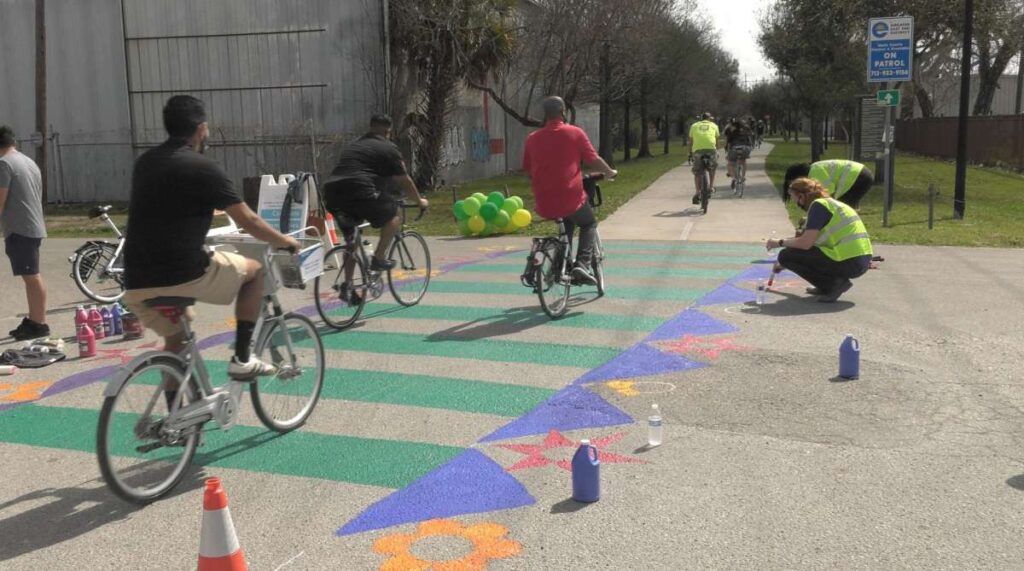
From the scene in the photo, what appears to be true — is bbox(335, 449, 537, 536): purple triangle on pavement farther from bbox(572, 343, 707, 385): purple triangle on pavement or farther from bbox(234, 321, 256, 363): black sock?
bbox(572, 343, 707, 385): purple triangle on pavement

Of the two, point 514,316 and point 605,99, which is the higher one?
point 605,99

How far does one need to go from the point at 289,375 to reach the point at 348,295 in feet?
10.1

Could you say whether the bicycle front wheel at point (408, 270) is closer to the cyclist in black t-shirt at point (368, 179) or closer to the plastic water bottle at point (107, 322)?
the cyclist in black t-shirt at point (368, 179)

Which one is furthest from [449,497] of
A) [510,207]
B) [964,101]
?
[964,101]

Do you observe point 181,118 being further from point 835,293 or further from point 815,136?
point 815,136

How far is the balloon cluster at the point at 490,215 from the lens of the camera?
15367 millimetres

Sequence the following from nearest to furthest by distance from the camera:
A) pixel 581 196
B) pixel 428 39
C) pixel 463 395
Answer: pixel 463 395, pixel 581 196, pixel 428 39

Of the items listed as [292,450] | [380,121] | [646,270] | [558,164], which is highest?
[380,121]

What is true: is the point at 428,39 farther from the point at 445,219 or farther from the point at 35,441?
the point at 35,441

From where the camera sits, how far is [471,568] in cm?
372

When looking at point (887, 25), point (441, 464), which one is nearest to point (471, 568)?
point (441, 464)

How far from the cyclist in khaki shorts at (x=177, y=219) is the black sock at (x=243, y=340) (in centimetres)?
25

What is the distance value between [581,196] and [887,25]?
9894mm

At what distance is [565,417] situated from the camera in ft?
18.6
